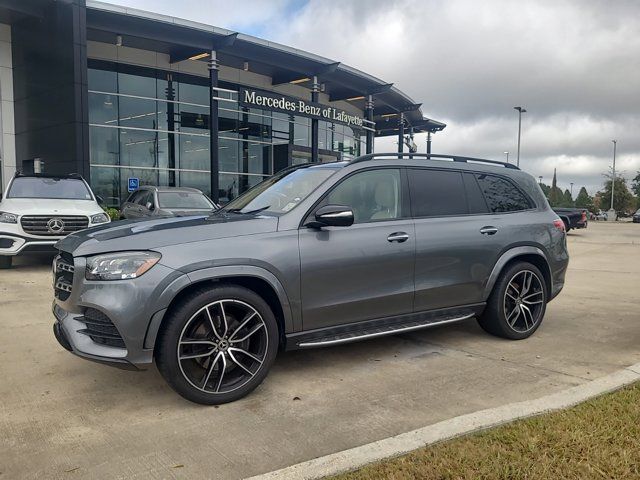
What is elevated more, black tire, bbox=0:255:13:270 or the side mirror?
the side mirror

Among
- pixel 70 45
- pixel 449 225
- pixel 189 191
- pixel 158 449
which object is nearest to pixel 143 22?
pixel 70 45

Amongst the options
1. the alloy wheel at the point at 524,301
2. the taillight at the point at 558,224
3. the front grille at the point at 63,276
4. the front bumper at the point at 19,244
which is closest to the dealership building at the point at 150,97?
the front bumper at the point at 19,244

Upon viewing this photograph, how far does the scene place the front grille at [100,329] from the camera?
11.0 feet

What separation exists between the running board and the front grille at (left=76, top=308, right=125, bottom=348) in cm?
130

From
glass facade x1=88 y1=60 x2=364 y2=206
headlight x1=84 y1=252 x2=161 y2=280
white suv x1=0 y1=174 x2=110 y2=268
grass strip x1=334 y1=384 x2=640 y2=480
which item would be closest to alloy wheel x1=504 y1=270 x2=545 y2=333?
grass strip x1=334 y1=384 x2=640 y2=480

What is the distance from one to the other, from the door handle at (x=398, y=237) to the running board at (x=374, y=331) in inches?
28.7

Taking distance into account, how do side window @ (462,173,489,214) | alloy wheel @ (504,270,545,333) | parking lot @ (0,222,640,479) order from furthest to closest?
alloy wheel @ (504,270,545,333), side window @ (462,173,489,214), parking lot @ (0,222,640,479)

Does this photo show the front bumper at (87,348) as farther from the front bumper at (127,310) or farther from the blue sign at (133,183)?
the blue sign at (133,183)

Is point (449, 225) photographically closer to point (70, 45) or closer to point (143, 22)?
point (70, 45)

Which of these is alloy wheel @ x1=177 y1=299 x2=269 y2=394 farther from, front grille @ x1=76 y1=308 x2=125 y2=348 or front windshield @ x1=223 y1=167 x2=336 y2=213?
front windshield @ x1=223 y1=167 x2=336 y2=213

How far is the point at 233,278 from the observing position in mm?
3664

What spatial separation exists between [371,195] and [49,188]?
8019 mm

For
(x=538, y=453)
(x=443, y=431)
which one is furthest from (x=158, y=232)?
(x=538, y=453)

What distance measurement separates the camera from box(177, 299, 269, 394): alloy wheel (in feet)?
11.5
